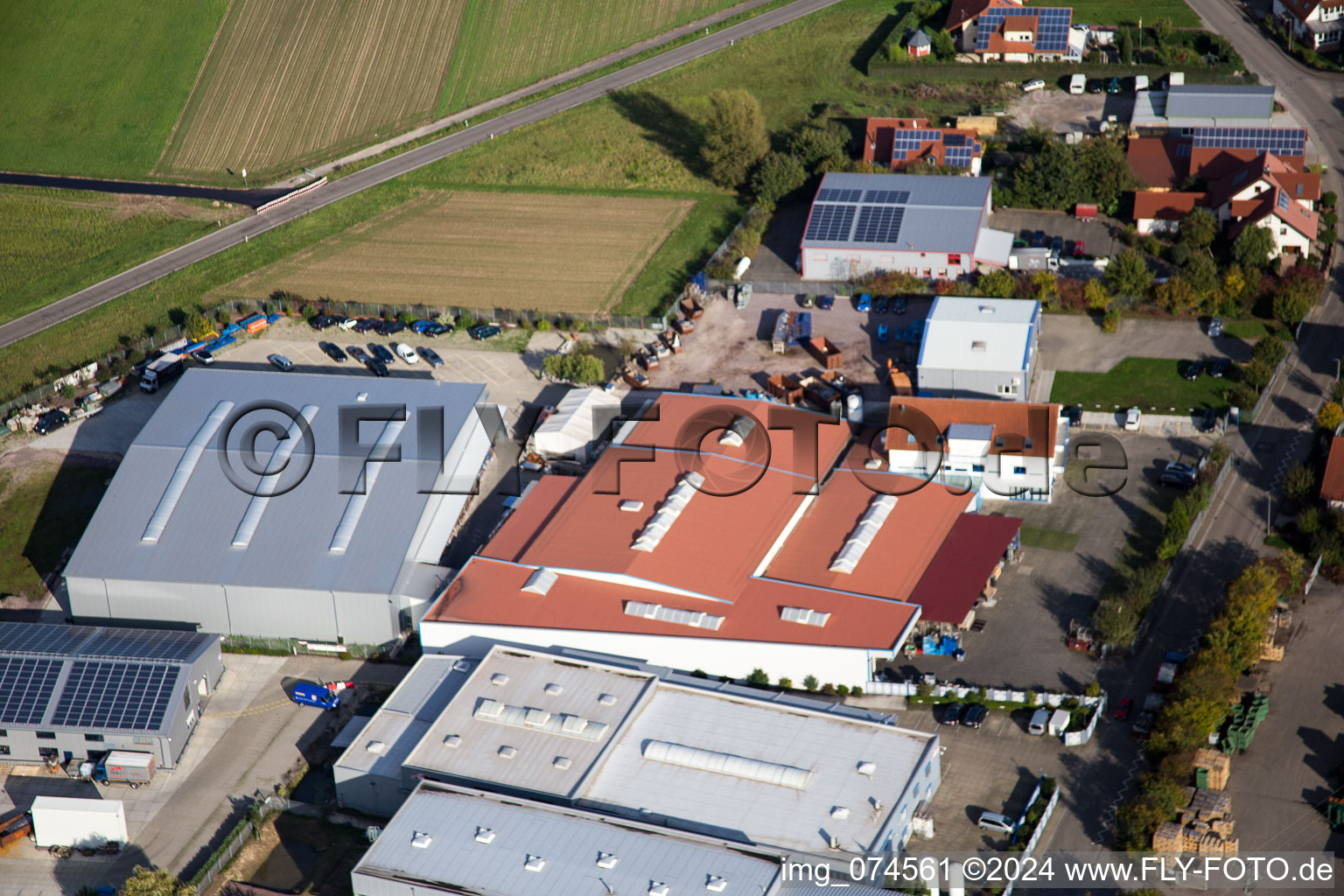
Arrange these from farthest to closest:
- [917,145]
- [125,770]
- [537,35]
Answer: [537,35] < [917,145] < [125,770]

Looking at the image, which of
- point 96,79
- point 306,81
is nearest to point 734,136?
point 306,81

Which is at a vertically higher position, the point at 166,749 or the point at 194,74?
the point at 194,74

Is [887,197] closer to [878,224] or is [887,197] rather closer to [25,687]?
[878,224]

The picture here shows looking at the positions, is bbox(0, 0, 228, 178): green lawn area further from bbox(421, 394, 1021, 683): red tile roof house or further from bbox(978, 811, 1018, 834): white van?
bbox(978, 811, 1018, 834): white van

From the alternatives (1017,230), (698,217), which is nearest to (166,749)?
(698,217)

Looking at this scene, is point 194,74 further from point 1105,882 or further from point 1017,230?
point 1105,882

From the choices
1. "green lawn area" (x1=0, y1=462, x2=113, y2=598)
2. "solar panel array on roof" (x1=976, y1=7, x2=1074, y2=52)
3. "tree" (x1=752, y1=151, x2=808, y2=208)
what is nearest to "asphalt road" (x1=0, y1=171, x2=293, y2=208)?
"green lawn area" (x1=0, y1=462, x2=113, y2=598)
